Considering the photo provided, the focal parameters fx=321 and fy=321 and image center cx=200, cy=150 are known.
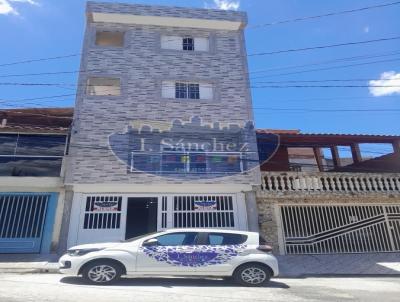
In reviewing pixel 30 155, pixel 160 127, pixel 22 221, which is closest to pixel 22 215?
pixel 22 221

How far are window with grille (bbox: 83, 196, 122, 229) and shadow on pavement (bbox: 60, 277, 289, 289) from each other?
4185mm

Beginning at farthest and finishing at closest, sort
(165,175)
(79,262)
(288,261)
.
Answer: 1. (165,175)
2. (288,261)
3. (79,262)

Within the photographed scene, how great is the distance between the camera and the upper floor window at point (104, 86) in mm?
13422

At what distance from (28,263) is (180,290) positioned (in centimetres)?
536

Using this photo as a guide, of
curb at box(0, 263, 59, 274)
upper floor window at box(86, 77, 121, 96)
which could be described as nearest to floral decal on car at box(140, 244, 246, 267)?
curb at box(0, 263, 59, 274)

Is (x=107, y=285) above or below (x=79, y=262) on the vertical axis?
below

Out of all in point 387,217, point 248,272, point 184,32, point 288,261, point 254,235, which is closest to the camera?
point 248,272

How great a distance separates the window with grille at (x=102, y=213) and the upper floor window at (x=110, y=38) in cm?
733

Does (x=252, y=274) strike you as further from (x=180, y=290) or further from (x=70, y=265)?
(x=70, y=265)

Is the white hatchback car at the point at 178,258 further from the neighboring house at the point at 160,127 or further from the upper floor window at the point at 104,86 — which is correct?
the upper floor window at the point at 104,86

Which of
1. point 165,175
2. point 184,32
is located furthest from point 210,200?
point 184,32

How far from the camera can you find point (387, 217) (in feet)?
41.5

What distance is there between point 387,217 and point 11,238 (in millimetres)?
13804

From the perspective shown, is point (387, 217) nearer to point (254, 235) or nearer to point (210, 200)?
point (210, 200)
